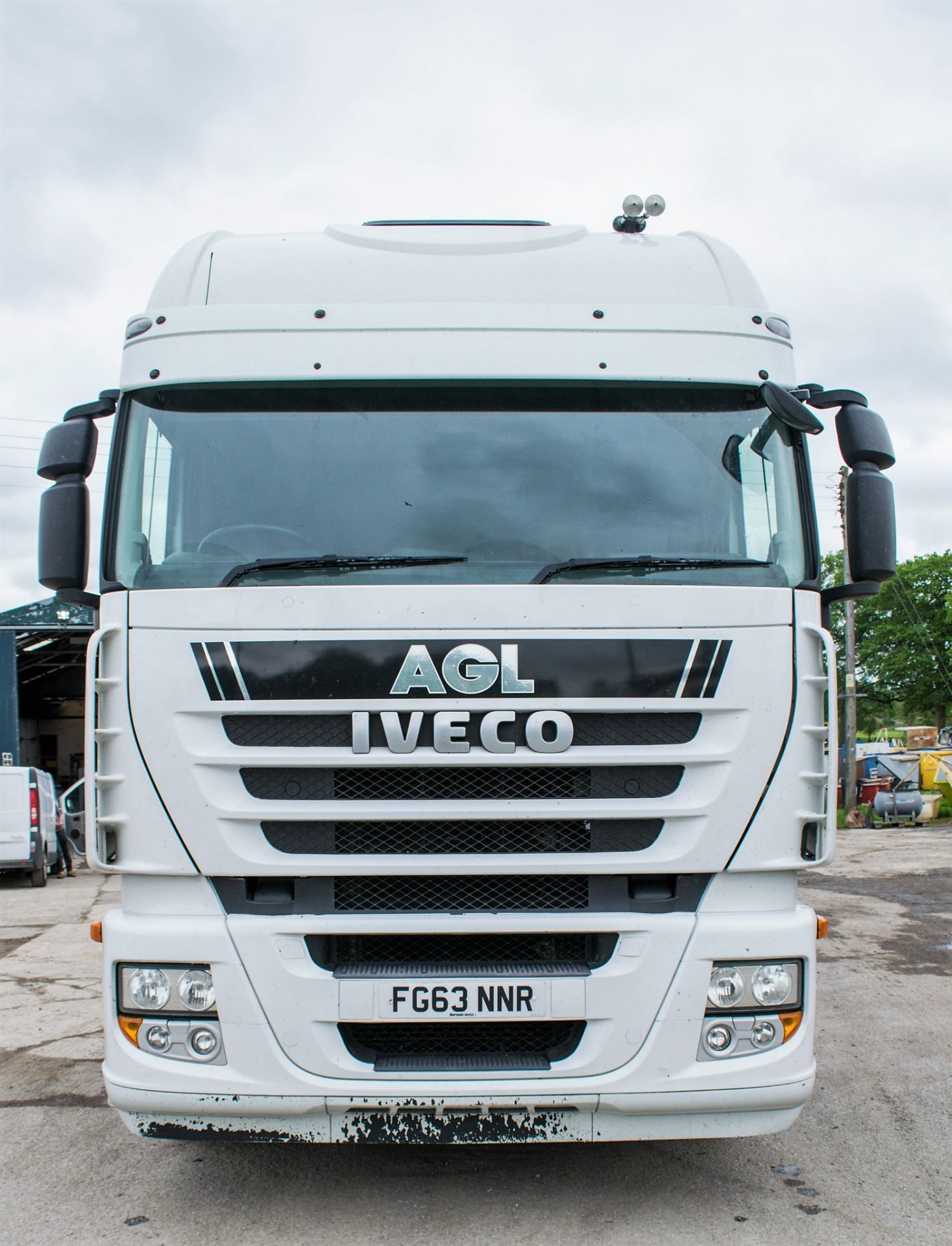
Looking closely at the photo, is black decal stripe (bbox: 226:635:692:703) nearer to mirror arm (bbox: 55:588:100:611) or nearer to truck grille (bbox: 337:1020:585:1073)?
mirror arm (bbox: 55:588:100:611)

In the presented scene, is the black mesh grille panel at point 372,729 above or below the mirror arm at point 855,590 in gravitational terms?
below

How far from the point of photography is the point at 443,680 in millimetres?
3227

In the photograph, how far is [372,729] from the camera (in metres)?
3.24

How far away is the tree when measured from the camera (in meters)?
54.8

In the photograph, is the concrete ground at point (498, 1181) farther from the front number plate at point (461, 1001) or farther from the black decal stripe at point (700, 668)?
the black decal stripe at point (700, 668)

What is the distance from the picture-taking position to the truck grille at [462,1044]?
321cm

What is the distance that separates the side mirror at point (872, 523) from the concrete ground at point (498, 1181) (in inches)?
84.2

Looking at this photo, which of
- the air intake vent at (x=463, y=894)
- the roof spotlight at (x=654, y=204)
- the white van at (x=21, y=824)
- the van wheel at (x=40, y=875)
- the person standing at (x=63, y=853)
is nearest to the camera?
the air intake vent at (x=463, y=894)

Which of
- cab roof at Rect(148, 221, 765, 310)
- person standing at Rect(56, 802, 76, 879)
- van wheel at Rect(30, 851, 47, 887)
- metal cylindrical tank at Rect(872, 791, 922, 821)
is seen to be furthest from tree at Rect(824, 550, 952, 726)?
cab roof at Rect(148, 221, 765, 310)

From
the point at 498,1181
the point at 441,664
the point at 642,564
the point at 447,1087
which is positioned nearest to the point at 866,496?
the point at 642,564

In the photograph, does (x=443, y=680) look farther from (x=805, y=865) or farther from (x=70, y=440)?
(x=70, y=440)

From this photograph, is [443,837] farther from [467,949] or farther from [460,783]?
[467,949]

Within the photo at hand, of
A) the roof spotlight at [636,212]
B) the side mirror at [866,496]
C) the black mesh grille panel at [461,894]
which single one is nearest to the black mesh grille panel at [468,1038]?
the black mesh grille panel at [461,894]

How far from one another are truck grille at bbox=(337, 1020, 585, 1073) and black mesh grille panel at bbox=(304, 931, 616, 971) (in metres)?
0.19
